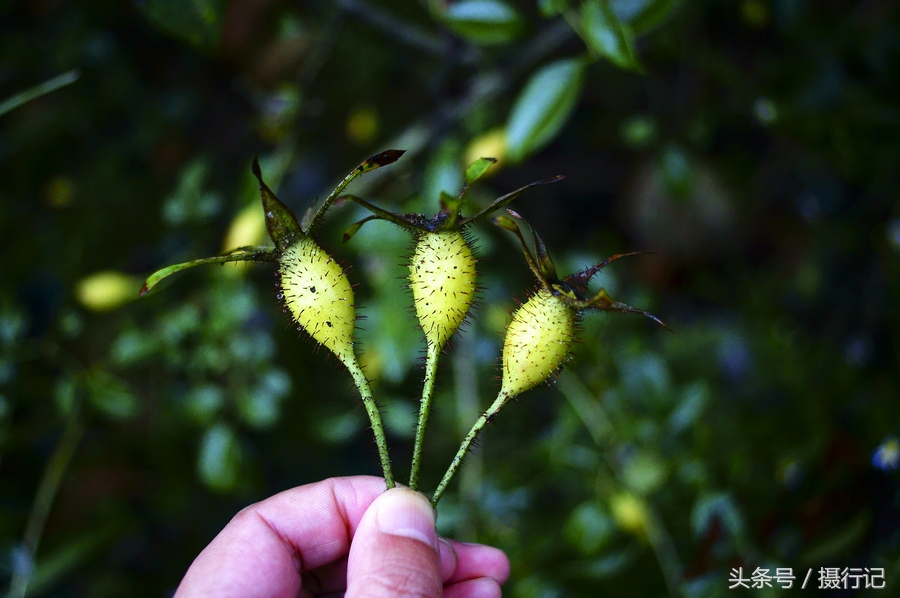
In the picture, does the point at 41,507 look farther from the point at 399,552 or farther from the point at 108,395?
the point at 399,552

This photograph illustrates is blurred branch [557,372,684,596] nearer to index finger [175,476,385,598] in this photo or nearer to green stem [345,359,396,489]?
index finger [175,476,385,598]

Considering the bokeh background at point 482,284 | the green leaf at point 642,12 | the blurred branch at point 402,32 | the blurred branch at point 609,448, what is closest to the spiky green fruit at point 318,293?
the bokeh background at point 482,284

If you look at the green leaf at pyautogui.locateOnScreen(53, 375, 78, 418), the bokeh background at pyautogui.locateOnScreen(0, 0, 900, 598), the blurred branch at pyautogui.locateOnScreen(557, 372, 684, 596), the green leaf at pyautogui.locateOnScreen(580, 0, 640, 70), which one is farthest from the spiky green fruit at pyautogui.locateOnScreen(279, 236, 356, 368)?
the green leaf at pyautogui.locateOnScreen(53, 375, 78, 418)

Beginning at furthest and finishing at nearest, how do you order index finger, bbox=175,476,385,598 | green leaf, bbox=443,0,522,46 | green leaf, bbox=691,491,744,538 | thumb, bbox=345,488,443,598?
green leaf, bbox=691,491,744,538 → green leaf, bbox=443,0,522,46 → index finger, bbox=175,476,385,598 → thumb, bbox=345,488,443,598

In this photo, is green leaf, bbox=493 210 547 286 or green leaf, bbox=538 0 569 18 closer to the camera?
green leaf, bbox=493 210 547 286

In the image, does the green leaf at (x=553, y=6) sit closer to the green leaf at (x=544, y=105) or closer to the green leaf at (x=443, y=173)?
the green leaf at (x=544, y=105)

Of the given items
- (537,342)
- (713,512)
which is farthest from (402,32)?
(713,512)
